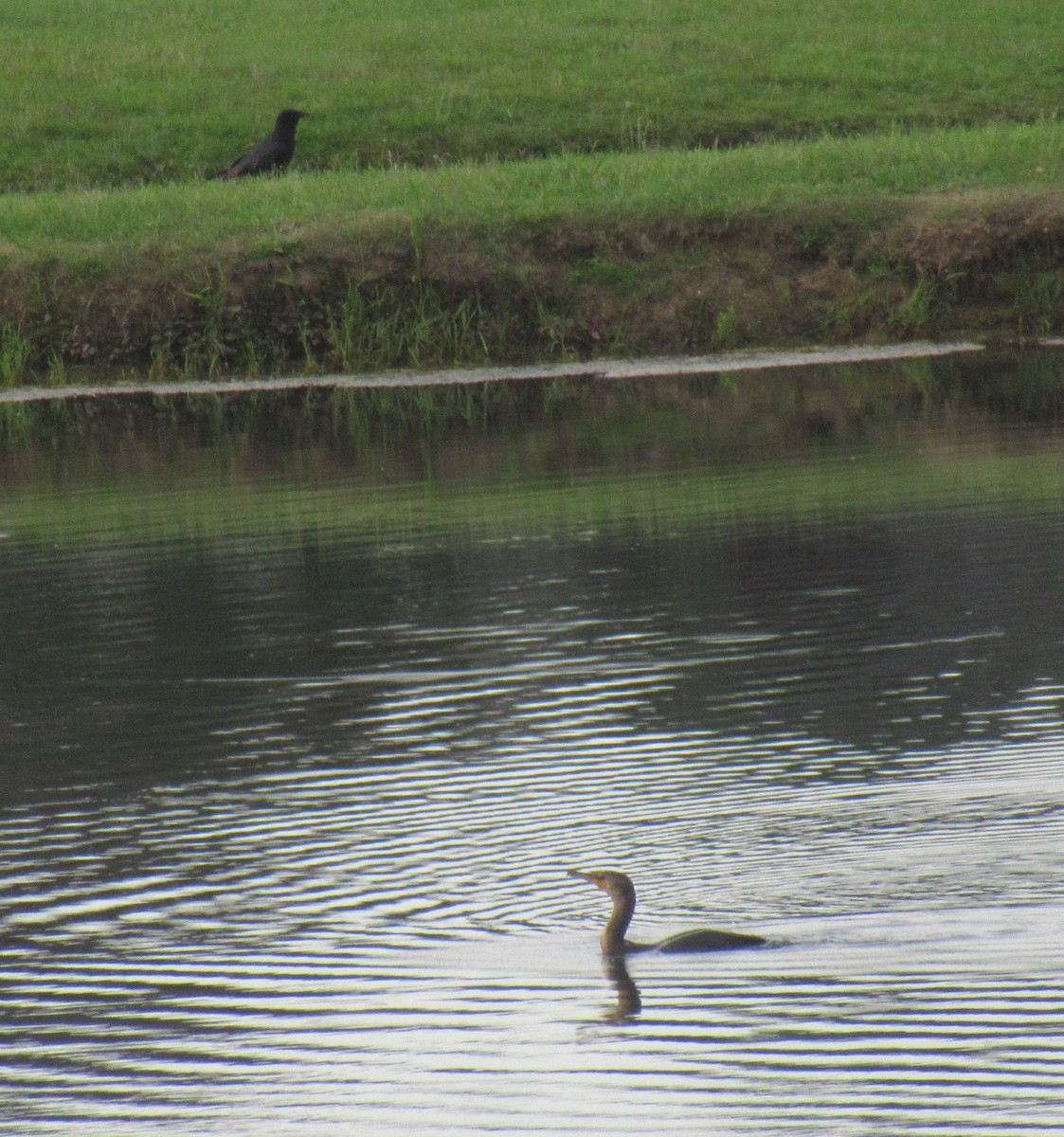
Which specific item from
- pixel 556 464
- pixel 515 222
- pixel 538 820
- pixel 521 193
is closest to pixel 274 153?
pixel 521 193

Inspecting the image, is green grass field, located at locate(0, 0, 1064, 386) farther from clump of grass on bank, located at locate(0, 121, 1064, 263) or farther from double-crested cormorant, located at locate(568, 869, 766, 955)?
double-crested cormorant, located at locate(568, 869, 766, 955)

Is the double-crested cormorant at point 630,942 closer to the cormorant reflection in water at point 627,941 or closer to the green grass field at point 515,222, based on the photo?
the cormorant reflection in water at point 627,941

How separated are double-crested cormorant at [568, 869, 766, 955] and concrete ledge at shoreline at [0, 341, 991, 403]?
1564cm

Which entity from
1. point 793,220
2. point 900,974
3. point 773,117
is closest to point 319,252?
point 793,220

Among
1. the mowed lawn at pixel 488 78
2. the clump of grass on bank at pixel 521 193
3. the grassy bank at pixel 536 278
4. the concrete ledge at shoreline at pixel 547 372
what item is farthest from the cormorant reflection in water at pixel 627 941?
the mowed lawn at pixel 488 78

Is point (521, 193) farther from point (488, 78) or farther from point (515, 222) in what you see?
point (488, 78)

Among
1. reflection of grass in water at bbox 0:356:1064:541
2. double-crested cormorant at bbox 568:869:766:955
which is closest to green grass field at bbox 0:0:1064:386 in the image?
reflection of grass in water at bbox 0:356:1064:541

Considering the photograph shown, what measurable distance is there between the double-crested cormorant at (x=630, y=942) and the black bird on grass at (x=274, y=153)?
73.7 feet

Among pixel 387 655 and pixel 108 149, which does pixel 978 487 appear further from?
pixel 108 149

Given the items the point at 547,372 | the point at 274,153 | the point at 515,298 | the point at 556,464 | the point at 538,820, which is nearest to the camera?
the point at 538,820

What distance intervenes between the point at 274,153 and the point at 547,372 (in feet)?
25.5

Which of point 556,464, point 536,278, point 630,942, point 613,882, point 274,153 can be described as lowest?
point 630,942

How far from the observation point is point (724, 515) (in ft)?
45.4

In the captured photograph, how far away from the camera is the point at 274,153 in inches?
1107
